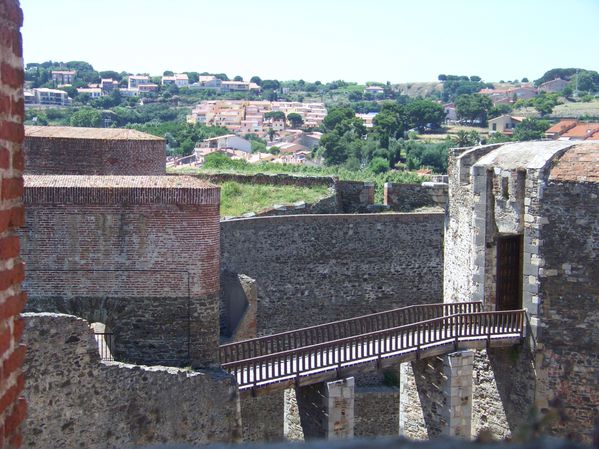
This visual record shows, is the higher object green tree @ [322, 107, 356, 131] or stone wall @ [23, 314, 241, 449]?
green tree @ [322, 107, 356, 131]

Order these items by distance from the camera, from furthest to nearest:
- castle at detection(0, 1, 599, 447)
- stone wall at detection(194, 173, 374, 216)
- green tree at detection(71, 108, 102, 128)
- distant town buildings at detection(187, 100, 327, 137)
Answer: distant town buildings at detection(187, 100, 327, 137) < green tree at detection(71, 108, 102, 128) < stone wall at detection(194, 173, 374, 216) < castle at detection(0, 1, 599, 447)

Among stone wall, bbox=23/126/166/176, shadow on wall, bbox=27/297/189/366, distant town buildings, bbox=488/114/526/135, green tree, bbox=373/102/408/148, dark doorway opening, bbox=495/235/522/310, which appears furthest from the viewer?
distant town buildings, bbox=488/114/526/135

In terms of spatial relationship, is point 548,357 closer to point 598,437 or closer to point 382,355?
point 382,355

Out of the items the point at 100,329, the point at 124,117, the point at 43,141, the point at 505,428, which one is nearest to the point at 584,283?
the point at 505,428

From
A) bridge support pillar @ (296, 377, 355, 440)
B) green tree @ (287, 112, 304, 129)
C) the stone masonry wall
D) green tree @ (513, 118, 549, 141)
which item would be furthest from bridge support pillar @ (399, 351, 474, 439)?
green tree @ (287, 112, 304, 129)

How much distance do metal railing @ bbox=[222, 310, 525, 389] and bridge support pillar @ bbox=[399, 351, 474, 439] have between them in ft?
1.43

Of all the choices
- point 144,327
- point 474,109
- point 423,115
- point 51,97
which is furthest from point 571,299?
point 51,97

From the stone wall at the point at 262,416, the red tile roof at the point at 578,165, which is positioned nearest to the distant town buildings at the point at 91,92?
the stone wall at the point at 262,416

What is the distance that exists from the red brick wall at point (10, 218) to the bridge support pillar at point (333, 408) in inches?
433

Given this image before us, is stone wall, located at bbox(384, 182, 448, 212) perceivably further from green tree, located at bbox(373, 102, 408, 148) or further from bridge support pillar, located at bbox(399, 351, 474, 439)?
green tree, located at bbox(373, 102, 408, 148)

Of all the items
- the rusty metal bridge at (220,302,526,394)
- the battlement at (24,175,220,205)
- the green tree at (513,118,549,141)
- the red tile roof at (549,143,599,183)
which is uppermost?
the green tree at (513,118,549,141)

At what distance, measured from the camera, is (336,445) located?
3281 millimetres

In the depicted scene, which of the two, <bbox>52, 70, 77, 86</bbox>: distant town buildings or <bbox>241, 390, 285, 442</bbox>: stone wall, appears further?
<bbox>52, 70, 77, 86</bbox>: distant town buildings

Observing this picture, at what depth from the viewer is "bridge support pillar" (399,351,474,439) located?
17.3 metres
